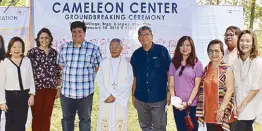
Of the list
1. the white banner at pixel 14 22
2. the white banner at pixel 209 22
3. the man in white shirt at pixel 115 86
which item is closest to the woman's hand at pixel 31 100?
the man in white shirt at pixel 115 86

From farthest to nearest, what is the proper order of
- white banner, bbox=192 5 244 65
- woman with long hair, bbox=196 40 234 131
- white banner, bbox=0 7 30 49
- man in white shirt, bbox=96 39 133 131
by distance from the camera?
white banner, bbox=192 5 244 65 → white banner, bbox=0 7 30 49 → man in white shirt, bbox=96 39 133 131 → woman with long hair, bbox=196 40 234 131

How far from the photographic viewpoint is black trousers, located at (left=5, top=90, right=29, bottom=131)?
4344 mm

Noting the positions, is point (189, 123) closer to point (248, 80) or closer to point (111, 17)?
point (248, 80)

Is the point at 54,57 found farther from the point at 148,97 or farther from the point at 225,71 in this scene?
the point at 225,71

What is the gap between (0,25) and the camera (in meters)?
5.54

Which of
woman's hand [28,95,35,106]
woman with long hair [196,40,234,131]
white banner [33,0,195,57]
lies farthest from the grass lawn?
woman with long hair [196,40,234,131]

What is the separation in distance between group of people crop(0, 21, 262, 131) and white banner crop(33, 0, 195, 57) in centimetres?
92

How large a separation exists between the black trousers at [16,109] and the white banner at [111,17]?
4.66ft

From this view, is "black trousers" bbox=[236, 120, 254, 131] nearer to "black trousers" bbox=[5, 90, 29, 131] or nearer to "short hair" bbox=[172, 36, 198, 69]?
"short hair" bbox=[172, 36, 198, 69]

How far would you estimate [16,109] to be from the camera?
4.37m

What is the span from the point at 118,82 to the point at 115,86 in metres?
0.07

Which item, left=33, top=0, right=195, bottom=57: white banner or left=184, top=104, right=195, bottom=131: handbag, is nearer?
left=184, top=104, right=195, bottom=131: handbag

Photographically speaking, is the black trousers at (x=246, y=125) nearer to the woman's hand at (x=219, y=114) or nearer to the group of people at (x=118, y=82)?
the group of people at (x=118, y=82)

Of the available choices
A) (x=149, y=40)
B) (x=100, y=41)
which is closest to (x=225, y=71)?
(x=149, y=40)
